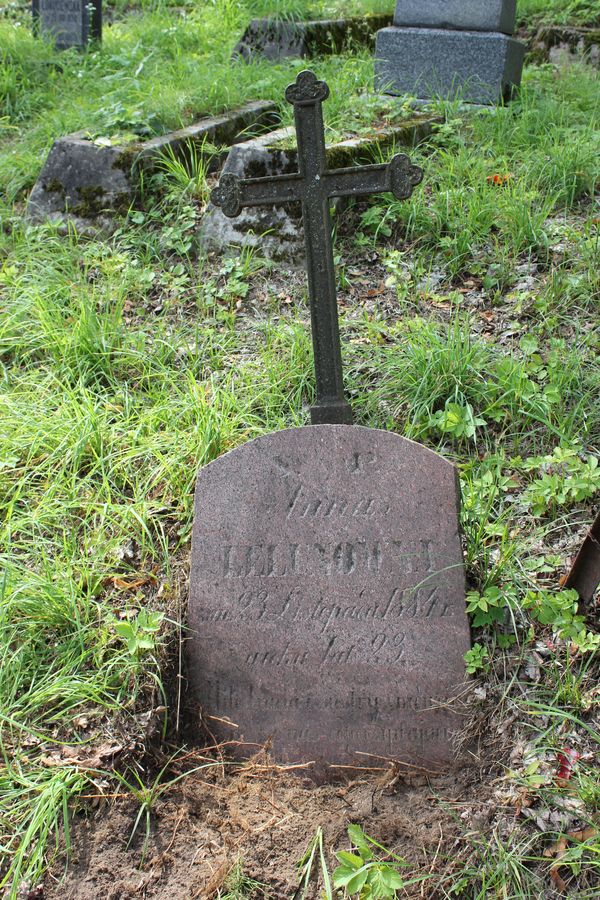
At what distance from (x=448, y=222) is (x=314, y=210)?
144 centimetres

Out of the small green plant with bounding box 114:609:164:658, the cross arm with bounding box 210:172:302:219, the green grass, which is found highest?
the green grass

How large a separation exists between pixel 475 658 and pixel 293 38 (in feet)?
17.0

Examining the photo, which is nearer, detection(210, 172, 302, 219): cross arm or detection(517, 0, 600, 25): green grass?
detection(210, 172, 302, 219): cross arm

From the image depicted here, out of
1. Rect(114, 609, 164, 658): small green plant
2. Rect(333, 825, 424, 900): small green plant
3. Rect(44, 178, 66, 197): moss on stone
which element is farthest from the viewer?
Rect(44, 178, 66, 197): moss on stone

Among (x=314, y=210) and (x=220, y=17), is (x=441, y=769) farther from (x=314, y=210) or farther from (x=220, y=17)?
(x=220, y=17)

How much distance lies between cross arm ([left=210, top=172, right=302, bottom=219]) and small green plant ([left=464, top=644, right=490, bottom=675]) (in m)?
1.54

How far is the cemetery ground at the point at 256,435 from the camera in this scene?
2039 mm

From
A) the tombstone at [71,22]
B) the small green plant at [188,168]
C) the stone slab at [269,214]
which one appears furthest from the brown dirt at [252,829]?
the tombstone at [71,22]

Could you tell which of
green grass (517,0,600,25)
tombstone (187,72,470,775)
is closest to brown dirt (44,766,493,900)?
tombstone (187,72,470,775)

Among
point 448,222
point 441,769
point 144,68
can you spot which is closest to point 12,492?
point 441,769

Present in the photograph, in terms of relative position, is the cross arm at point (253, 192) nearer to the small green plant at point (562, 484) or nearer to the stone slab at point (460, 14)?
the small green plant at point (562, 484)

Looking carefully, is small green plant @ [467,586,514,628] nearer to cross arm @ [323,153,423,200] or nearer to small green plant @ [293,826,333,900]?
small green plant @ [293,826,333,900]

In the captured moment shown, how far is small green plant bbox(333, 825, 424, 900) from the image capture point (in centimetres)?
176

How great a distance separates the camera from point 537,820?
6.53ft
